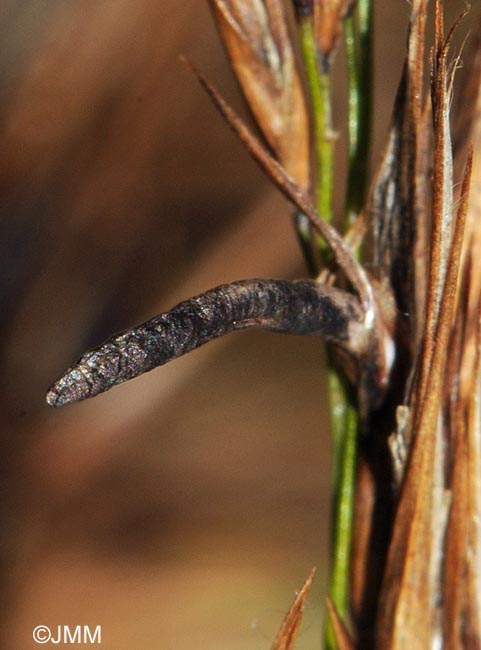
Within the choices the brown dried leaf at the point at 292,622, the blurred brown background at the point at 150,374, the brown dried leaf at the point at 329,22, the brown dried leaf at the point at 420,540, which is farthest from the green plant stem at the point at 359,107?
the blurred brown background at the point at 150,374

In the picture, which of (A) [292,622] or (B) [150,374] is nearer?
(A) [292,622]

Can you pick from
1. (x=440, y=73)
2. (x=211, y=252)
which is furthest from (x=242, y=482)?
(x=440, y=73)

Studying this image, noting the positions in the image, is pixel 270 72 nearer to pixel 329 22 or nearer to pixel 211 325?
pixel 329 22

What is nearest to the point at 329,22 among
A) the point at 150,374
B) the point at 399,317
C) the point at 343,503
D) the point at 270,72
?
the point at 270,72

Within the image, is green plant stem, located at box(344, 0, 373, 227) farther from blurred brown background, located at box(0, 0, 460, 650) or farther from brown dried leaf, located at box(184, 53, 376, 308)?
blurred brown background, located at box(0, 0, 460, 650)

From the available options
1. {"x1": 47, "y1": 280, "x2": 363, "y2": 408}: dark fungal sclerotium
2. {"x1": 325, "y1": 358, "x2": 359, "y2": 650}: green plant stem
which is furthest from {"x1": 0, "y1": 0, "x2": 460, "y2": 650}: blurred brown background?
{"x1": 47, "y1": 280, "x2": 363, "y2": 408}: dark fungal sclerotium
